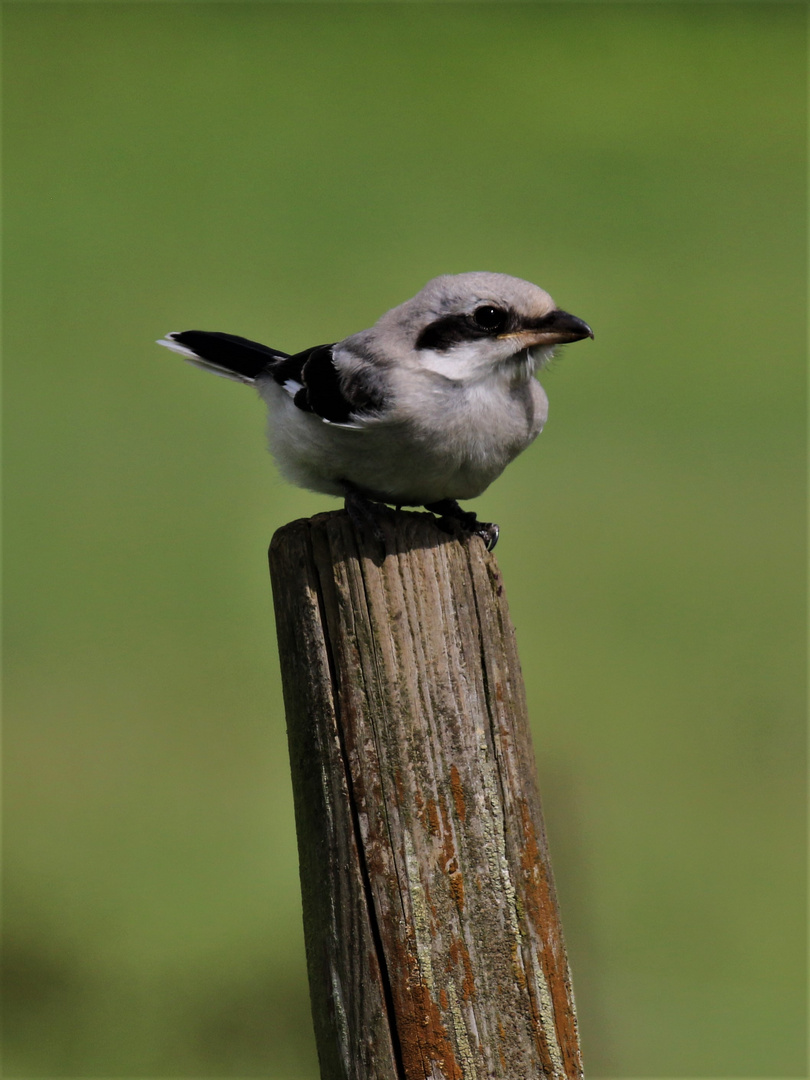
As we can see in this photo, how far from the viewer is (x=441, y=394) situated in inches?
115

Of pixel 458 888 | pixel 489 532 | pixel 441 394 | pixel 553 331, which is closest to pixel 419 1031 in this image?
pixel 458 888

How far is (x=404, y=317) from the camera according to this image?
3.03 metres

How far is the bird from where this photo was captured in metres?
2.90

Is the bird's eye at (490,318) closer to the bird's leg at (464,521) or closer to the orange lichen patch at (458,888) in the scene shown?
the bird's leg at (464,521)

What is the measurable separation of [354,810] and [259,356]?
7.73 ft

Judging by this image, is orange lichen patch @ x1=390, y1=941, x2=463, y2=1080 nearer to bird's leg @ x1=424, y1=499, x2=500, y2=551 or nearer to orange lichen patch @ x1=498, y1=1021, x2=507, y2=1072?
orange lichen patch @ x1=498, y1=1021, x2=507, y2=1072

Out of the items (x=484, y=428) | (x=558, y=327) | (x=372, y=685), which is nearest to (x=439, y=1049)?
(x=372, y=685)

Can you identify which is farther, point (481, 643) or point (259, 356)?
point (259, 356)

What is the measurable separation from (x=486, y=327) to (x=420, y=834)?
153 centimetres

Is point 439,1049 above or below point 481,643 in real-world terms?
below

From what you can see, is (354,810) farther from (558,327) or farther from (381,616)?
(558,327)

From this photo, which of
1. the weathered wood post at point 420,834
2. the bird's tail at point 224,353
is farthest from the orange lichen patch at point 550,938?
the bird's tail at point 224,353

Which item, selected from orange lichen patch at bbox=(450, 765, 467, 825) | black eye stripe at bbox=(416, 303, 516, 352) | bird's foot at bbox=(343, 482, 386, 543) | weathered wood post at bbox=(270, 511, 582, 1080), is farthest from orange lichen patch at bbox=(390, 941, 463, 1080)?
black eye stripe at bbox=(416, 303, 516, 352)

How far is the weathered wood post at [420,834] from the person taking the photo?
197cm
